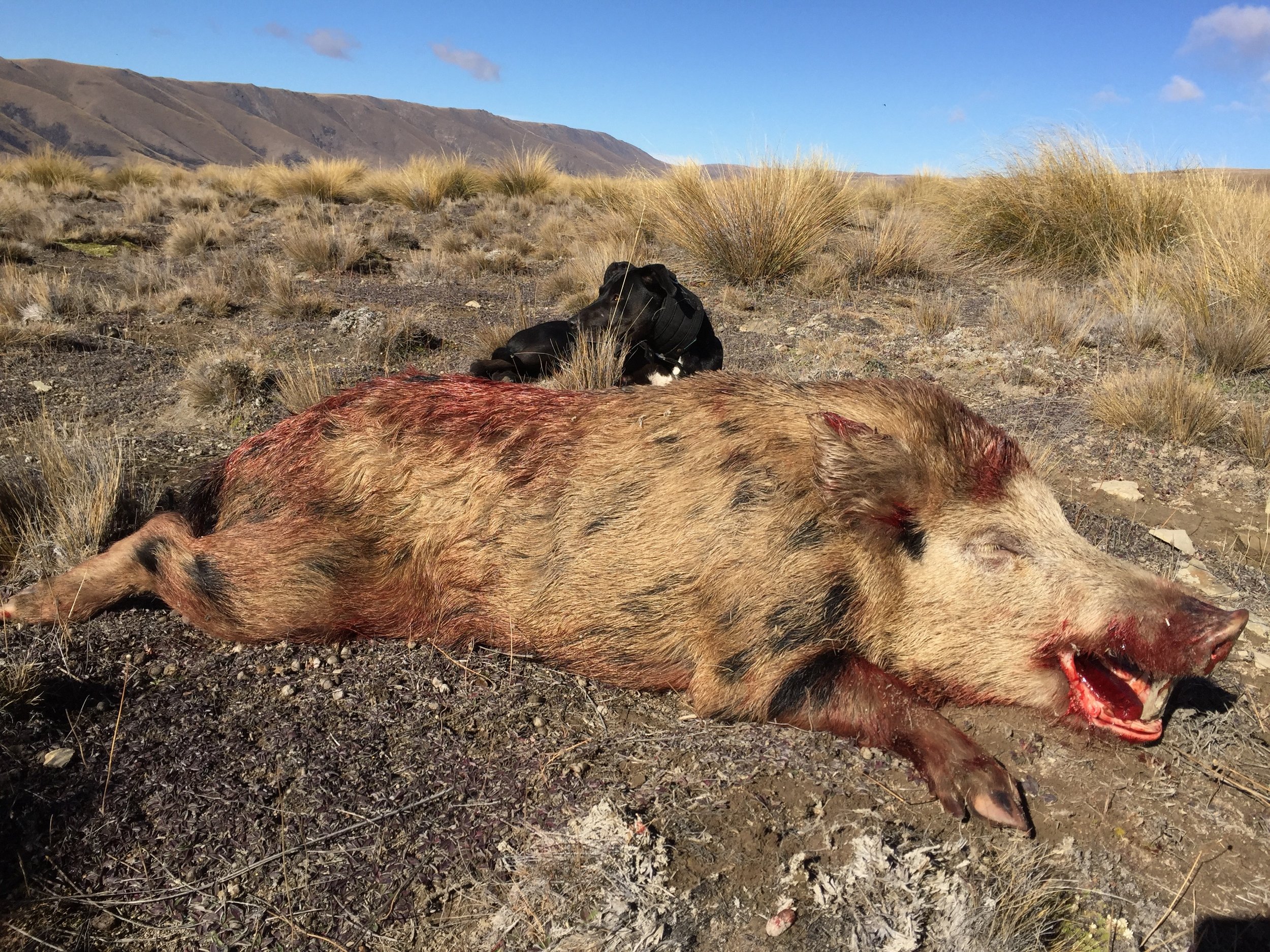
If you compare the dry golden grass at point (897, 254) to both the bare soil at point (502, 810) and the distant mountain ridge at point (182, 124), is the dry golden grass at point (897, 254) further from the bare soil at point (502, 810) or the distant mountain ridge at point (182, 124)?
the distant mountain ridge at point (182, 124)

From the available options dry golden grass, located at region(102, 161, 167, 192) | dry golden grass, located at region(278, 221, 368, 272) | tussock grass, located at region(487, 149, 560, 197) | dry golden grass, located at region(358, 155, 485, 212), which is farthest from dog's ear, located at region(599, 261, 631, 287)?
dry golden grass, located at region(102, 161, 167, 192)

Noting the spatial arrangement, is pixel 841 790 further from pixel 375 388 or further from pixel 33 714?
pixel 33 714

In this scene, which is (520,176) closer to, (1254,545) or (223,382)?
(223,382)

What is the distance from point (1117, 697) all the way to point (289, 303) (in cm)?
815

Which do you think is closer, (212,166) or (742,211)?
(742,211)

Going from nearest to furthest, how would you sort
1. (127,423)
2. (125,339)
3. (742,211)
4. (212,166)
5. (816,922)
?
(816,922)
(127,423)
(125,339)
(742,211)
(212,166)

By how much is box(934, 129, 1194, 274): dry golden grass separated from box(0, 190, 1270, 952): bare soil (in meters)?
8.11

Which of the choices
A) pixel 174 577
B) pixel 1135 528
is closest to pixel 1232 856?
pixel 1135 528

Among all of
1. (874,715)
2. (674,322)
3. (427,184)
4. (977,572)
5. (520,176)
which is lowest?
(874,715)

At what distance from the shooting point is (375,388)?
115 inches

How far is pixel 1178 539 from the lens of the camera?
153 inches

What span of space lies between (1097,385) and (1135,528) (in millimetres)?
2518

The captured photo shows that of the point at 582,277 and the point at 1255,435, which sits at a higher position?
the point at 582,277

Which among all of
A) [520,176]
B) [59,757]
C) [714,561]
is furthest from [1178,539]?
[520,176]
